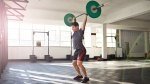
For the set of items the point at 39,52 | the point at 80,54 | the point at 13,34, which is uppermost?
the point at 13,34

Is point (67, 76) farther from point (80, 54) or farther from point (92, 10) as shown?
point (92, 10)

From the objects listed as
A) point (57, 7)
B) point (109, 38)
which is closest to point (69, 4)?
point (57, 7)

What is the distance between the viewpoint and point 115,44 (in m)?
14.6

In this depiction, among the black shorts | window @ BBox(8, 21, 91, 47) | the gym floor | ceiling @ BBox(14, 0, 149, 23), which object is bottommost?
the gym floor

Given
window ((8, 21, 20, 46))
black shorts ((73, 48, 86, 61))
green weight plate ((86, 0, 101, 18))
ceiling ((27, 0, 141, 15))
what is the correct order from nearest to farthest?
black shorts ((73, 48, 86, 61)) → green weight plate ((86, 0, 101, 18)) → ceiling ((27, 0, 141, 15)) → window ((8, 21, 20, 46))

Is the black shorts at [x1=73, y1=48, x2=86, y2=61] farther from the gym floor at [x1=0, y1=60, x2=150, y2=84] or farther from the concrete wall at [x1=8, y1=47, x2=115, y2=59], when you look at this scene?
the concrete wall at [x1=8, y1=47, x2=115, y2=59]

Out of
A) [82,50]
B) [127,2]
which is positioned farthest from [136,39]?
[82,50]

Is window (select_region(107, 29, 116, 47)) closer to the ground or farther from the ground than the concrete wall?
farther from the ground

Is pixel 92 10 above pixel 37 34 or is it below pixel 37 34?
above

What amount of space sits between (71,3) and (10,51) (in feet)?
15.8

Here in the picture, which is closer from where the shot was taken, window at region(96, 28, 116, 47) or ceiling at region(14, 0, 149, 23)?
ceiling at region(14, 0, 149, 23)

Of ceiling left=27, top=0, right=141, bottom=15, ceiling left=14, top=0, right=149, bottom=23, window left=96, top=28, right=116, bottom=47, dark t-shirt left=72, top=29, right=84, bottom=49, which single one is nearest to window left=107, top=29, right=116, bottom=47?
window left=96, top=28, right=116, bottom=47

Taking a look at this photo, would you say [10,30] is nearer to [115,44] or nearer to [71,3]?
[71,3]

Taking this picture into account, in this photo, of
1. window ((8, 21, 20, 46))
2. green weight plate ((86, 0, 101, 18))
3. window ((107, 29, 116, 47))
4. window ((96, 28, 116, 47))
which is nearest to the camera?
green weight plate ((86, 0, 101, 18))
